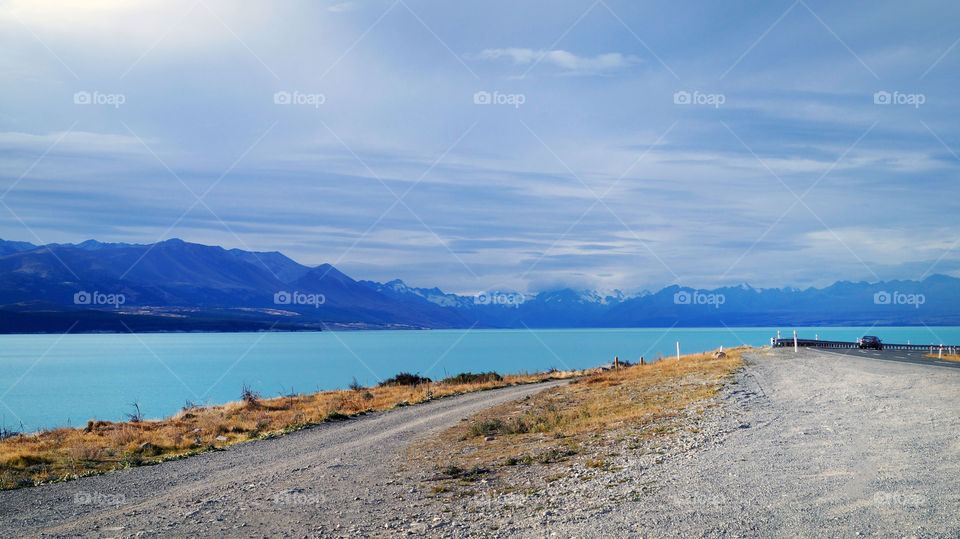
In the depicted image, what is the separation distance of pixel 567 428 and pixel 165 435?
13.9 meters

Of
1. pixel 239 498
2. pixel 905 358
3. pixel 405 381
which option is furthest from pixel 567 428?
pixel 905 358

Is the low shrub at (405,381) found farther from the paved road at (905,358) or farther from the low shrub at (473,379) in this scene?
the paved road at (905,358)

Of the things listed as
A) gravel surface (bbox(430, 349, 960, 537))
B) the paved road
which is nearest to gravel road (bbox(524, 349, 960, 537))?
gravel surface (bbox(430, 349, 960, 537))

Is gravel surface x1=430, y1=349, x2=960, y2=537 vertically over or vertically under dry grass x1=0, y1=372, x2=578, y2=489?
over

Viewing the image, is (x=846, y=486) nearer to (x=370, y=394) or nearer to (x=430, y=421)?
(x=430, y=421)

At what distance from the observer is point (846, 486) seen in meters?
8.70

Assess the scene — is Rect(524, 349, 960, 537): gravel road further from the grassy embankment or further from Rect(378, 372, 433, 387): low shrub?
Rect(378, 372, 433, 387): low shrub

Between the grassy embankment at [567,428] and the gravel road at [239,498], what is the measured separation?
4.67 feet

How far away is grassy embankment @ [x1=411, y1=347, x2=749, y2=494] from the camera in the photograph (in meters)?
13.1

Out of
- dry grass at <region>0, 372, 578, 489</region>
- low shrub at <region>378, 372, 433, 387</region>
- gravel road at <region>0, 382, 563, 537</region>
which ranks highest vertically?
gravel road at <region>0, 382, 563, 537</region>

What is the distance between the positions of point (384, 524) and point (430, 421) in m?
13.3

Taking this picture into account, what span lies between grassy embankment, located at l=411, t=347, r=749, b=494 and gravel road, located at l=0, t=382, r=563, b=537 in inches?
56.0

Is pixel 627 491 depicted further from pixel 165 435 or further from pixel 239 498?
pixel 165 435

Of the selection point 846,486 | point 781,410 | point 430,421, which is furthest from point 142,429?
point 846,486
